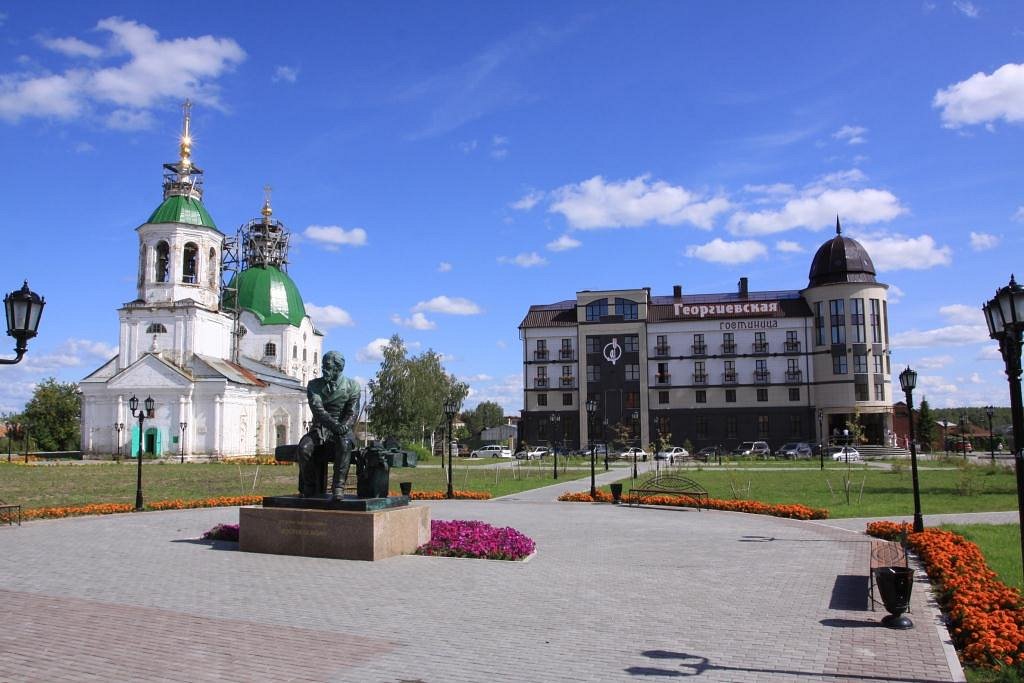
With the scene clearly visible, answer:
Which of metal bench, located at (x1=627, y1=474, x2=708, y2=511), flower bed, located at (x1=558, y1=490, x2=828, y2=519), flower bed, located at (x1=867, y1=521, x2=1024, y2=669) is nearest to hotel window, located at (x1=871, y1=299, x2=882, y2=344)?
metal bench, located at (x1=627, y1=474, x2=708, y2=511)

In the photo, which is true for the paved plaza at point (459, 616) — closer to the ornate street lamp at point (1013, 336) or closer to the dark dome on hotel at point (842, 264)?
the ornate street lamp at point (1013, 336)

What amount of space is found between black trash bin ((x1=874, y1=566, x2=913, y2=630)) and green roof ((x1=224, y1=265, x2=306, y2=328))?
2555 inches

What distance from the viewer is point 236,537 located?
571 inches

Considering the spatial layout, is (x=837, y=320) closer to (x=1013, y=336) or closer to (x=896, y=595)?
(x=896, y=595)

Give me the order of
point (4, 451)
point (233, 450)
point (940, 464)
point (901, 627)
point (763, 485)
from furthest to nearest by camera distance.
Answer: point (4, 451)
point (233, 450)
point (940, 464)
point (763, 485)
point (901, 627)

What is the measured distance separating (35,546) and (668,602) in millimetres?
11438

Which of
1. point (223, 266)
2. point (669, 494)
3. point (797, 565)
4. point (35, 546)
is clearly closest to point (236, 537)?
point (35, 546)

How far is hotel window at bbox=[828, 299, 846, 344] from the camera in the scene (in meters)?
66.8

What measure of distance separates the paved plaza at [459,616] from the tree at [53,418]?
70.8m

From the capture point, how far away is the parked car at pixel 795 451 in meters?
60.2

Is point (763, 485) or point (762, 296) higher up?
point (762, 296)

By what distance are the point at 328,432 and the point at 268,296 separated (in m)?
58.6

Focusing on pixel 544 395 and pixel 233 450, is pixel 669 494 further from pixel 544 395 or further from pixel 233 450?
pixel 544 395

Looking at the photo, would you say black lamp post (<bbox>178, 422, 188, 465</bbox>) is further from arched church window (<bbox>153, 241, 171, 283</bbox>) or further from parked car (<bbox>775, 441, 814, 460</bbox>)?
parked car (<bbox>775, 441, 814, 460</bbox>)
